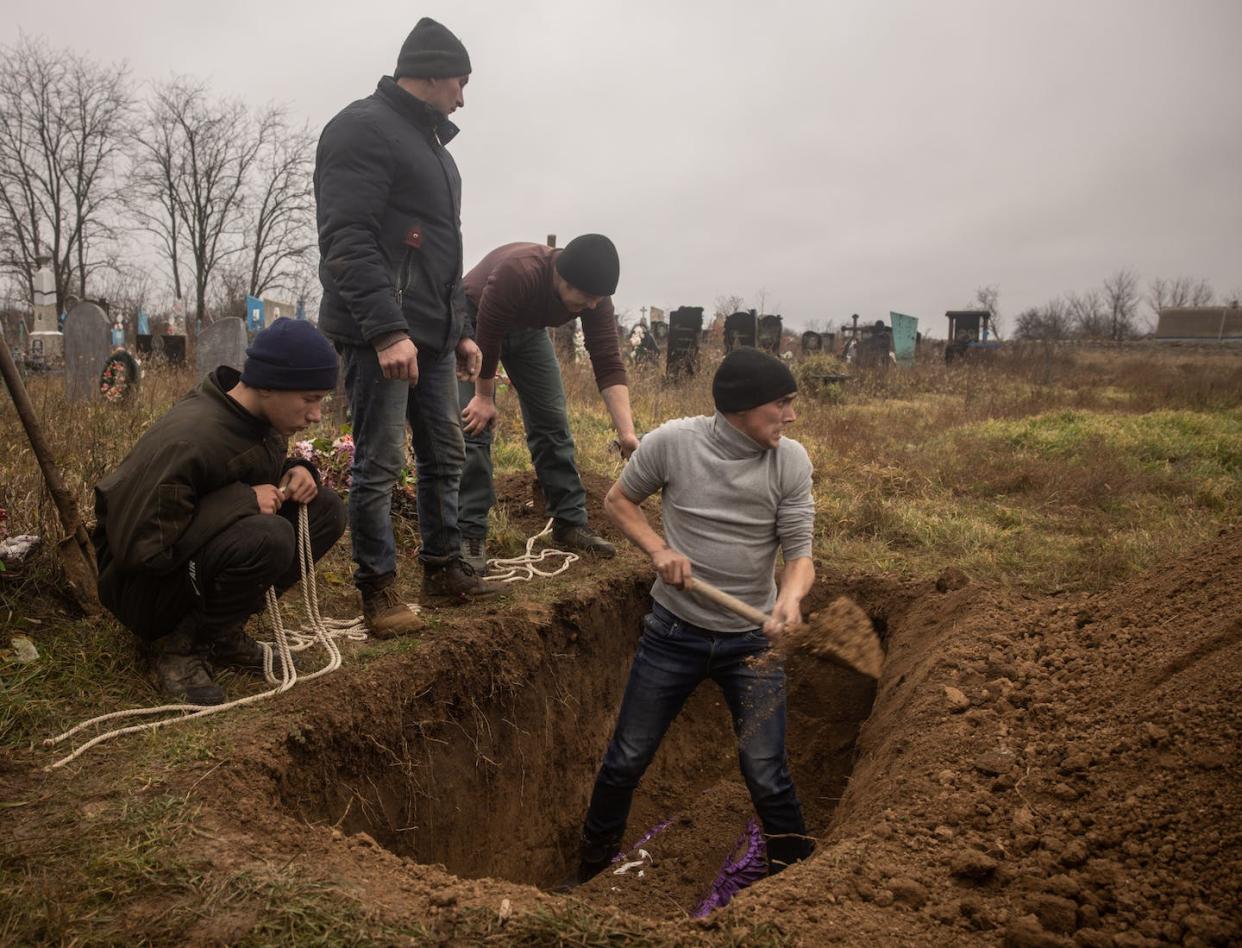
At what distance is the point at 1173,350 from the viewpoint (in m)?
29.1

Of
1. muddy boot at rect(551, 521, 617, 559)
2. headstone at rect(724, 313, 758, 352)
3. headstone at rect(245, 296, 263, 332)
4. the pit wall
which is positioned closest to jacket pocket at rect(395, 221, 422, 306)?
the pit wall

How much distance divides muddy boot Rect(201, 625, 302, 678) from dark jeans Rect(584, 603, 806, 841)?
4.20 ft

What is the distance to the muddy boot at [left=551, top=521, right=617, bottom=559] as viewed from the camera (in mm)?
5297

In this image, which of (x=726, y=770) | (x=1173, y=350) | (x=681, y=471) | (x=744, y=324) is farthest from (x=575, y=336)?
(x=1173, y=350)

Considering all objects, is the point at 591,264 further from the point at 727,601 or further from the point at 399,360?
the point at 727,601

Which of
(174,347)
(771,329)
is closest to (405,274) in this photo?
(174,347)

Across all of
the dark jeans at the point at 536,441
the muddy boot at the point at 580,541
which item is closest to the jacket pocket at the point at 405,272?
the dark jeans at the point at 536,441

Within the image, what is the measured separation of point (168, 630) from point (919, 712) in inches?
105

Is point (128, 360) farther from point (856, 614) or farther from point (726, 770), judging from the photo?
point (856, 614)

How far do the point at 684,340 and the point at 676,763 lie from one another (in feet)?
35.8

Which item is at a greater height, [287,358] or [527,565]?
[287,358]

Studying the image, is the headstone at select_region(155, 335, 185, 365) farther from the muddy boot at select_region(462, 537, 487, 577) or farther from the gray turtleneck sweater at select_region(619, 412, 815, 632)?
the gray turtleneck sweater at select_region(619, 412, 815, 632)

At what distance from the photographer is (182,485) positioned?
2805mm

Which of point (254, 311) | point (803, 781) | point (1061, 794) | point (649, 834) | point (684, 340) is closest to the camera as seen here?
point (1061, 794)
